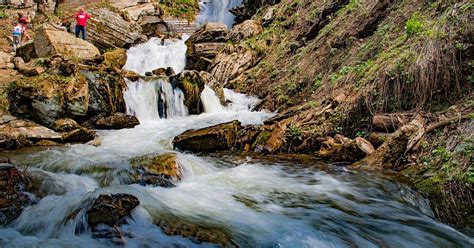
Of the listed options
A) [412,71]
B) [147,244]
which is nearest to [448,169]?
[412,71]

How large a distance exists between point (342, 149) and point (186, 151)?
10.8 feet

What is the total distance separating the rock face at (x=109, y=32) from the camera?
15.1m

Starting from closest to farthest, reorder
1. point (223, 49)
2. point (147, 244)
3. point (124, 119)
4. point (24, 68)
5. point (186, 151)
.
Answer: point (147, 244) → point (186, 151) → point (124, 119) → point (24, 68) → point (223, 49)

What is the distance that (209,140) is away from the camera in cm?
781

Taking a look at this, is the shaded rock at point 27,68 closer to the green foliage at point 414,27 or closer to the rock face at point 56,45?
the rock face at point 56,45

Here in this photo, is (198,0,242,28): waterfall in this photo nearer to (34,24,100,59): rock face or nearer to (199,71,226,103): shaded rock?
(199,71,226,103): shaded rock

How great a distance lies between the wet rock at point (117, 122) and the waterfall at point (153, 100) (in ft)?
2.38

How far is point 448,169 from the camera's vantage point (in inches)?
192

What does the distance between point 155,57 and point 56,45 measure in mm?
4177

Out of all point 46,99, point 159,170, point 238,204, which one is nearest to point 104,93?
point 46,99

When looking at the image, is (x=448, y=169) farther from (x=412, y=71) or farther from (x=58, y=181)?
(x=58, y=181)

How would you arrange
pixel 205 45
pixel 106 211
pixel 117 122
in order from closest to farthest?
1. pixel 106 211
2. pixel 117 122
3. pixel 205 45

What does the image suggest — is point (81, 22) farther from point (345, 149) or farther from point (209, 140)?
point (345, 149)

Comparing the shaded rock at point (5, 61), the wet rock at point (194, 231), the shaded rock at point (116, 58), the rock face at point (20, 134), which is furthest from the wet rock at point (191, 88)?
the wet rock at point (194, 231)
